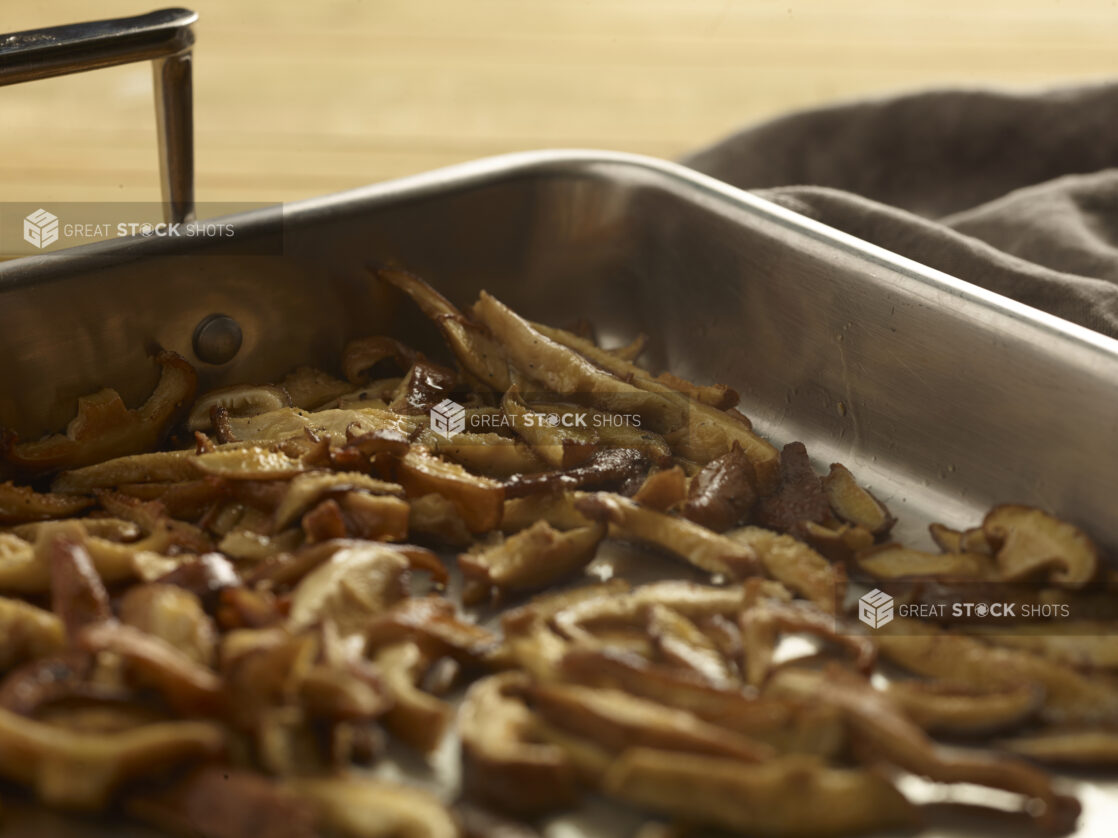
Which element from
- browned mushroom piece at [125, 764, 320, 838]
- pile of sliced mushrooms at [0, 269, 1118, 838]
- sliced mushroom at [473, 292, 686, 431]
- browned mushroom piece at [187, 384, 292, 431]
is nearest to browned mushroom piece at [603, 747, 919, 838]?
pile of sliced mushrooms at [0, 269, 1118, 838]

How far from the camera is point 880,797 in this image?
84 cm

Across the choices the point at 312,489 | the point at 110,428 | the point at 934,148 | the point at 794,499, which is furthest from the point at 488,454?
the point at 934,148

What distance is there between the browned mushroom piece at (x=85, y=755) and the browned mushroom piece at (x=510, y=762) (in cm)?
19

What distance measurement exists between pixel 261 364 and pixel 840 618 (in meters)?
0.83

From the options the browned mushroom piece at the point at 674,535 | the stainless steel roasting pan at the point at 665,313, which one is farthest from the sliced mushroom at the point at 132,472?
the browned mushroom piece at the point at 674,535

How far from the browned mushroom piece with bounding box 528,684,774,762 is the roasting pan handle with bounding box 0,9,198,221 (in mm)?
908

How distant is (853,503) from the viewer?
1319 millimetres

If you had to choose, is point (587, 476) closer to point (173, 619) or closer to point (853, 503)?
point (853, 503)

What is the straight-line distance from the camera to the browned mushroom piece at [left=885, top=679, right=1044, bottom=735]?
936 mm

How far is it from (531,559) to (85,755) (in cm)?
47

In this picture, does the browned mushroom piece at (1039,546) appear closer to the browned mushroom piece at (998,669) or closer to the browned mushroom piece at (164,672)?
the browned mushroom piece at (998,669)

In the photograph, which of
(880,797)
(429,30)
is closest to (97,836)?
(880,797)

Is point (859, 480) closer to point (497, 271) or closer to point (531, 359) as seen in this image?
point (531, 359)

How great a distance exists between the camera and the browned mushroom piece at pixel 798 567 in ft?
3.69
